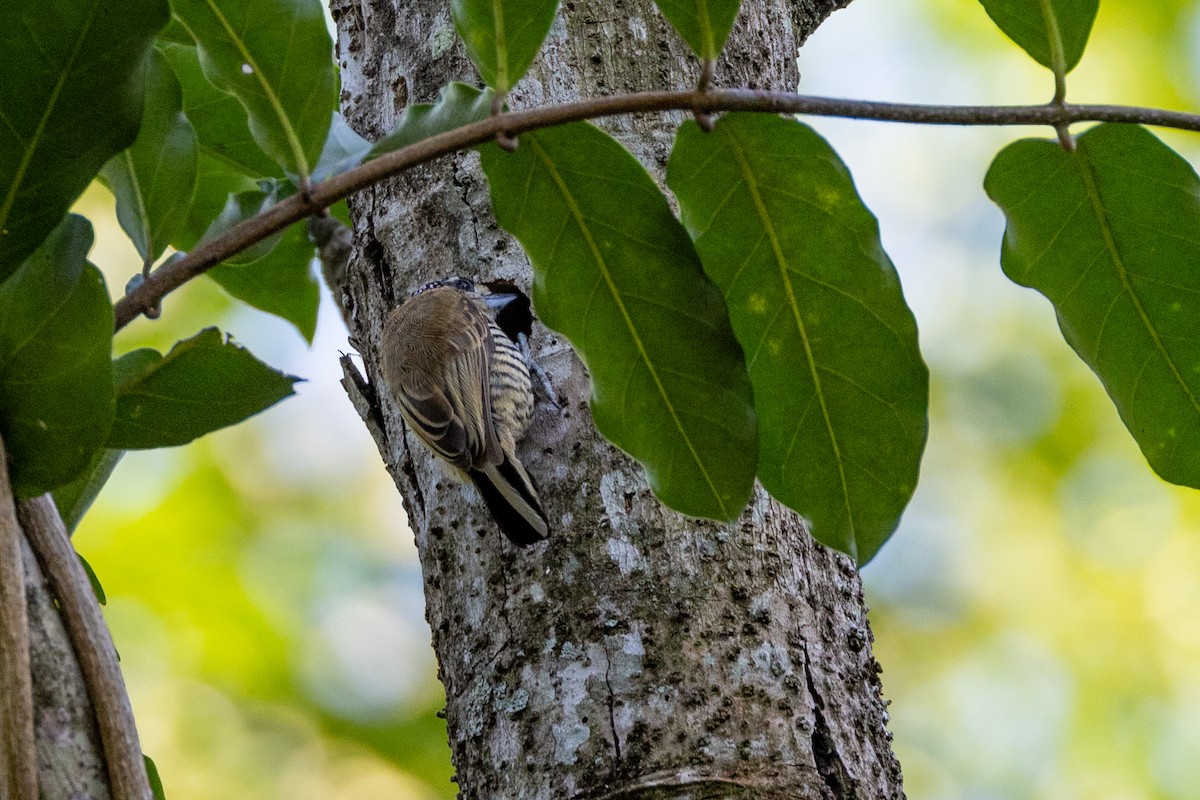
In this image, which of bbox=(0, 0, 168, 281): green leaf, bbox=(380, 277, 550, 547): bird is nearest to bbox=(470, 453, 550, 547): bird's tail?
bbox=(380, 277, 550, 547): bird

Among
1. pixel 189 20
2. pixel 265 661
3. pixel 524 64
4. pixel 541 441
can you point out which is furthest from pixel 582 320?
pixel 265 661

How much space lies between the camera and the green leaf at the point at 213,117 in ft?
7.85

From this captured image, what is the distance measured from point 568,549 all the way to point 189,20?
1.09m

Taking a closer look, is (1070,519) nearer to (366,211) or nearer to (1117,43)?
(1117,43)

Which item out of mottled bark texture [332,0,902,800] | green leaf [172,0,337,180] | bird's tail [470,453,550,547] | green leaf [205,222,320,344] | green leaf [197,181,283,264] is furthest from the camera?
green leaf [205,222,320,344]

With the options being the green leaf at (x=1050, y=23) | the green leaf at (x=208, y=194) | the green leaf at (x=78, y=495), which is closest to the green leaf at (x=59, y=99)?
the green leaf at (x=78, y=495)

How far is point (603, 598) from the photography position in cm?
216

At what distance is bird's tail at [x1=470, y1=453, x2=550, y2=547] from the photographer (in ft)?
7.52

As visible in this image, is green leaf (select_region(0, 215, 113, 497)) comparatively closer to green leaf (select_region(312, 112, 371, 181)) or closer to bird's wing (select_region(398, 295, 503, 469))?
green leaf (select_region(312, 112, 371, 181))

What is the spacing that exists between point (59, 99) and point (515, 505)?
3.90 feet

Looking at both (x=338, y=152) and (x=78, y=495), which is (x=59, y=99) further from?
(x=78, y=495)

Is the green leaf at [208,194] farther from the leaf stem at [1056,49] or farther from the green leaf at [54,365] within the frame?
the leaf stem at [1056,49]

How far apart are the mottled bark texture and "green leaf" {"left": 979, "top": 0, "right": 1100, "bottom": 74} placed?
3.22 feet

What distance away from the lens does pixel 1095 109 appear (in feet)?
5.11
